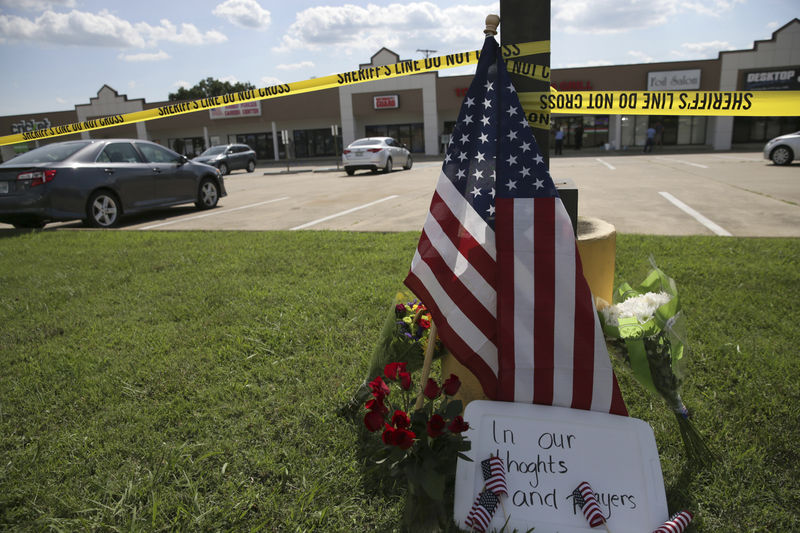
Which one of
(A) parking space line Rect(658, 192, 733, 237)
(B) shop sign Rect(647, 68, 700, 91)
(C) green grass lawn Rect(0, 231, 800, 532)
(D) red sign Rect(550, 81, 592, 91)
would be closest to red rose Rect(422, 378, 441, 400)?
(C) green grass lawn Rect(0, 231, 800, 532)

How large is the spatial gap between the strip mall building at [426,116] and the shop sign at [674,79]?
6 centimetres

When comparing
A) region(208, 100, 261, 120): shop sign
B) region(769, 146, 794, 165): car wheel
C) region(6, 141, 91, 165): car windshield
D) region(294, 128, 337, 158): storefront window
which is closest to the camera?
region(6, 141, 91, 165): car windshield

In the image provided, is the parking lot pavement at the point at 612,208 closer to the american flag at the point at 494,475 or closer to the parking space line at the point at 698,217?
the parking space line at the point at 698,217

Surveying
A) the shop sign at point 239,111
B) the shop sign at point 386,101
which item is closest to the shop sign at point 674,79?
the shop sign at point 386,101

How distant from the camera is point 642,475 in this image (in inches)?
77.6

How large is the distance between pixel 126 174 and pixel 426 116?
3035 centimetres

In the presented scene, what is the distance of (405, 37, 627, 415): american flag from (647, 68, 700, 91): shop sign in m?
36.0

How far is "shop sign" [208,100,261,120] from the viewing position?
131 feet

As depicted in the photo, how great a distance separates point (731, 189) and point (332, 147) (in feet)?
111

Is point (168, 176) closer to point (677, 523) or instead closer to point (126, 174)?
point (126, 174)

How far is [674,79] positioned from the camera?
108 ft

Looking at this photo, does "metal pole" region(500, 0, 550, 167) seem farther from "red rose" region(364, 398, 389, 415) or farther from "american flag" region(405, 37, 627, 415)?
"red rose" region(364, 398, 389, 415)

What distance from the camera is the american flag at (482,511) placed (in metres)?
1.91

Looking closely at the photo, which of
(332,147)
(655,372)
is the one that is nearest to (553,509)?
(655,372)
